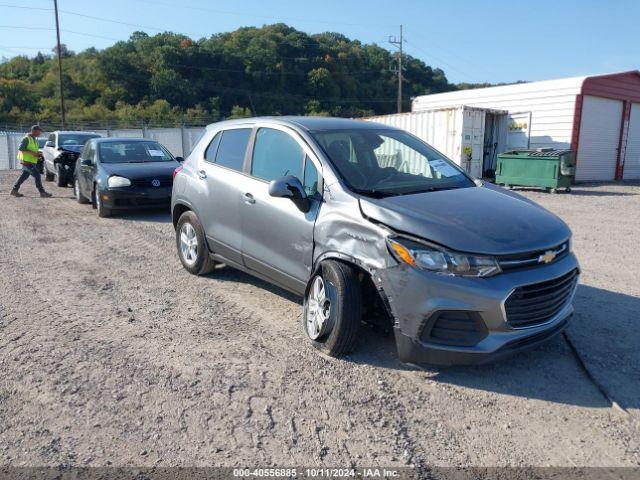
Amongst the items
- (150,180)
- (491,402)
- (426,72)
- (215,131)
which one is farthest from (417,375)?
(426,72)

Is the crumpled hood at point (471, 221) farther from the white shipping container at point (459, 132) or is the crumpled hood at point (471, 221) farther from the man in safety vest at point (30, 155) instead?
the white shipping container at point (459, 132)

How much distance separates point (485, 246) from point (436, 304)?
0.47 metres

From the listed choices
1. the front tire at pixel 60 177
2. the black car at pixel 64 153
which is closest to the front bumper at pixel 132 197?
the black car at pixel 64 153

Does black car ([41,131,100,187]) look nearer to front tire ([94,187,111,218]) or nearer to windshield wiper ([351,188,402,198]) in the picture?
front tire ([94,187,111,218])

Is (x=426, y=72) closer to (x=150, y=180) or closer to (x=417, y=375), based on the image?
(x=150, y=180)

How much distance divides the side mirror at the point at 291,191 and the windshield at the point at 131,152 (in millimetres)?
7837

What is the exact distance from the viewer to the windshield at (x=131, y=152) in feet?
36.2

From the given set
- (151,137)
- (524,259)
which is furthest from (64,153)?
(524,259)

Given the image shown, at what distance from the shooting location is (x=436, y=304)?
10.8ft

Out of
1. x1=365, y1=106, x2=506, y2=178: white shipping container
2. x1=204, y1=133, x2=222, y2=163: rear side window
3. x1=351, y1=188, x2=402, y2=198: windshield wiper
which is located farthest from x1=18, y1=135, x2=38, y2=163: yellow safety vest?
x1=351, y1=188, x2=402, y2=198: windshield wiper

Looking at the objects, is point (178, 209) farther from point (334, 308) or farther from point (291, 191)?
point (334, 308)

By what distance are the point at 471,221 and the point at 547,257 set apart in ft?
1.82

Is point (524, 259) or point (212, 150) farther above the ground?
point (212, 150)

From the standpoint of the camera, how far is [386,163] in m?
4.58
